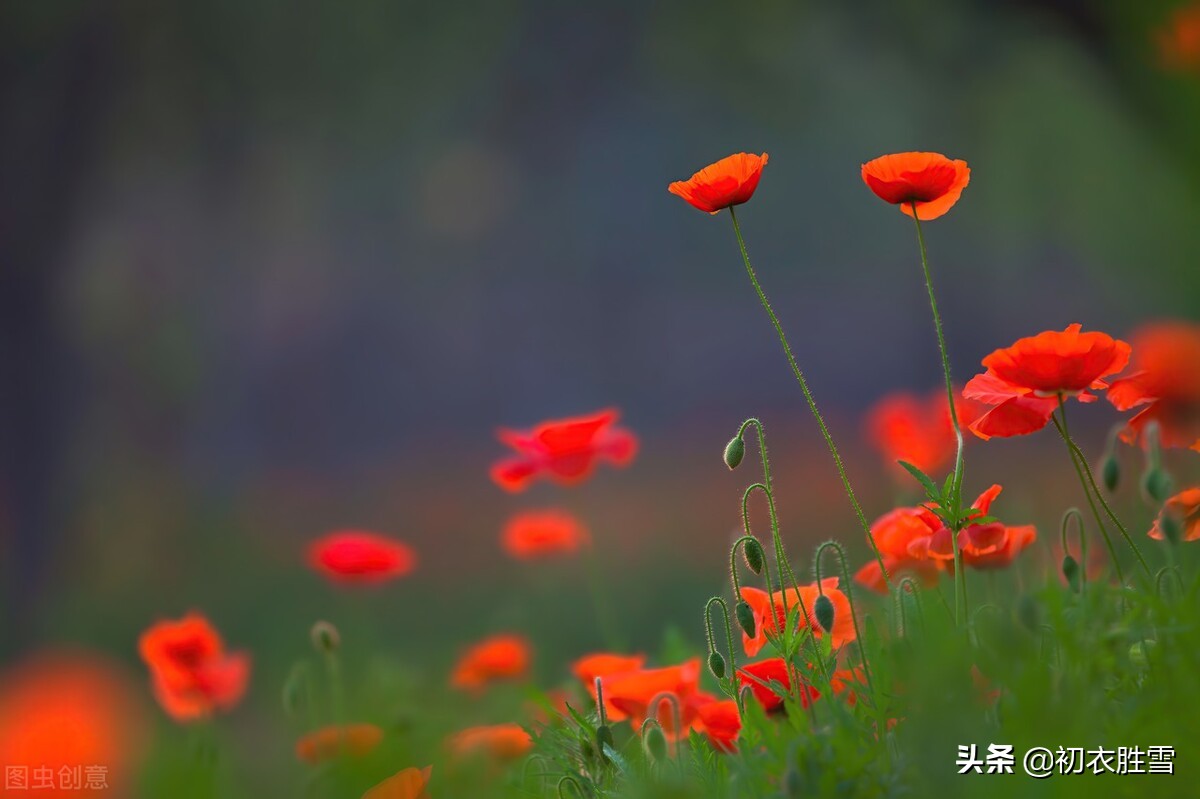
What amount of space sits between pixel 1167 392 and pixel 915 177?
0.23 metres

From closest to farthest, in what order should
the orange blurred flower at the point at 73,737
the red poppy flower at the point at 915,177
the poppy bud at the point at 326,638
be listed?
the orange blurred flower at the point at 73,737
the red poppy flower at the point at 915,177
the poppy bud at the point at 326,638

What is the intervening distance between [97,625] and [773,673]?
315cm

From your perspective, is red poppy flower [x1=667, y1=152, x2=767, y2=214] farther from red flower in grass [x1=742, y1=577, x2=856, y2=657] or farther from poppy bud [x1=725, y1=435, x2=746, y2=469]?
red flower in grass [x1=742, y1=577, x2=856, y2=657]

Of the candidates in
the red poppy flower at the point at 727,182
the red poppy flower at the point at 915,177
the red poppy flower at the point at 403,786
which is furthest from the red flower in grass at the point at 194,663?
the red poppy flower at the point at 915,177

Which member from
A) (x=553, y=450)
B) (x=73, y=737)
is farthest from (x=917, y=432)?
(x=73, y=737)

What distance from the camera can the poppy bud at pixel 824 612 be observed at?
2.45 ft

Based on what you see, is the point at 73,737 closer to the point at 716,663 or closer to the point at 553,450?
the point at 716,663

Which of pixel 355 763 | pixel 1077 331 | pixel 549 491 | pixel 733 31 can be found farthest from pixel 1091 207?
pixel 355 763

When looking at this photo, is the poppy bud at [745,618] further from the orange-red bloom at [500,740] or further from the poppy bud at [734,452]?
the orange-red bloom at [500,740]

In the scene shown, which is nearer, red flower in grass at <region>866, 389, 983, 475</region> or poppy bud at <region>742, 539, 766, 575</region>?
poppy bud at <region>742, 539, 766, 575</region>

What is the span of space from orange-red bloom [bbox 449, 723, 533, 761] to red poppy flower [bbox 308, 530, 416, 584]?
0.43 m

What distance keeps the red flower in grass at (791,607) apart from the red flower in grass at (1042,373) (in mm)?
155

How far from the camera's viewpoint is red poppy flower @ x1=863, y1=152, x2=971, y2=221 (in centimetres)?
85

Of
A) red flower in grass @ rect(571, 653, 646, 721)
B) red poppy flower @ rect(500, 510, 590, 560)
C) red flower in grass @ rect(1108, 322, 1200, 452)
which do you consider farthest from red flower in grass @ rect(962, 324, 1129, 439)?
red poppy flower @ rect(500, 510, 590, 560)
